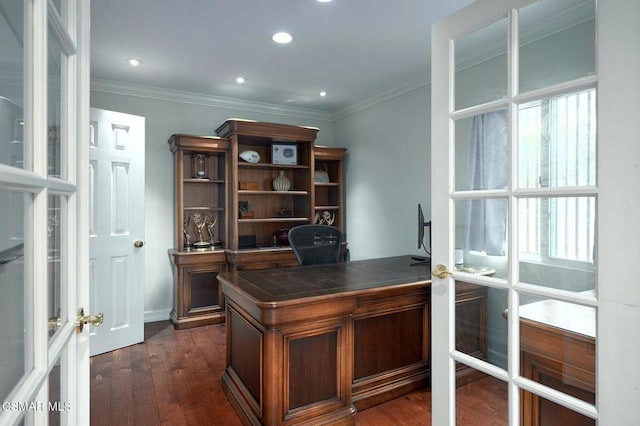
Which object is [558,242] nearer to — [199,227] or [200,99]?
[199,227]

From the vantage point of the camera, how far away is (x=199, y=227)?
4.23 metres

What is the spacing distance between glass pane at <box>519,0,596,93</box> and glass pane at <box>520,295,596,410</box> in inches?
27.9

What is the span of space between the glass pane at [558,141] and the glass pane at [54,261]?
1386 millimetres

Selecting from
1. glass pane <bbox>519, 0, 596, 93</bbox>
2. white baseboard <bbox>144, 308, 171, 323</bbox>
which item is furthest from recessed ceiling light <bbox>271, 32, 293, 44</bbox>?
white baseboard <bbox>144, 308, 171, 323</bbox>

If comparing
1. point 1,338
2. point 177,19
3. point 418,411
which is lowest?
point 418,411

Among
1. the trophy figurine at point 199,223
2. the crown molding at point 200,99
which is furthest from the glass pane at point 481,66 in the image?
the crown molding at point 200,99

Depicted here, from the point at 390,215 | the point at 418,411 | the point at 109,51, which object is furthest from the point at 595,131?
the point at 109,51

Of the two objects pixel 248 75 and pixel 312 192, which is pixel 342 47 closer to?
pixel 248 75

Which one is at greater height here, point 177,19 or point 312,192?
point 177,19

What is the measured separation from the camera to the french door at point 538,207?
1014 millimetres

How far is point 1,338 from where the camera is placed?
65 centimetres

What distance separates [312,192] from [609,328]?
356 centimetres

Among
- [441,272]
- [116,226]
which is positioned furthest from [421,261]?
[116,226]

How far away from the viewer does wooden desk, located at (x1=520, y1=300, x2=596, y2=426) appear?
1.10m
